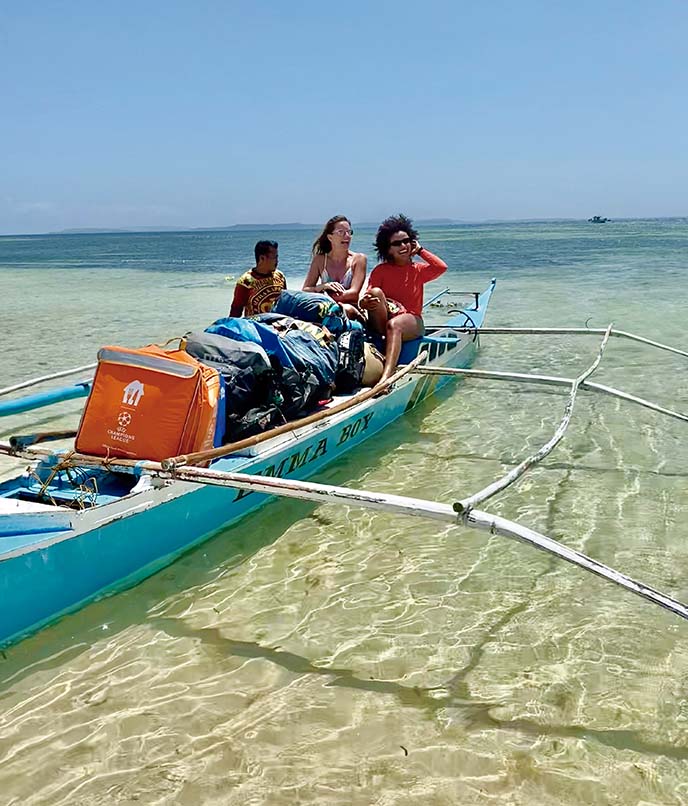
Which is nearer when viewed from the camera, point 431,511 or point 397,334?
point 431,511

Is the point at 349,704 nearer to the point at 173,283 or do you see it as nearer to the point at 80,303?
the point at 80,303

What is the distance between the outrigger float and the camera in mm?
2869

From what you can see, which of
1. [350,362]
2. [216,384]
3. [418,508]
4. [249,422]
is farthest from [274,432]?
[350,362]

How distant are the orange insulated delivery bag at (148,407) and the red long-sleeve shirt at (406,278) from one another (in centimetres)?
299

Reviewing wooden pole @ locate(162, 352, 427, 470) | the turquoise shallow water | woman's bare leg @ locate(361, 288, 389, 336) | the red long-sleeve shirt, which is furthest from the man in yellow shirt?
the turquoise shallow water

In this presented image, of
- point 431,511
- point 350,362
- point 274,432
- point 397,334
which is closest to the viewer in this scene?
point 431,511

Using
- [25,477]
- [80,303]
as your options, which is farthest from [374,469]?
[80,303]

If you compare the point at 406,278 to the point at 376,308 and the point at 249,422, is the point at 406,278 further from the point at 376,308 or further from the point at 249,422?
the point at 249,422

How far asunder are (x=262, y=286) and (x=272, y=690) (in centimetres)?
387

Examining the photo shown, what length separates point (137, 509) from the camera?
335 cm

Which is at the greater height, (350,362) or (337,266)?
(337,266)

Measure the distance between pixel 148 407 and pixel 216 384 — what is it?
0.38m

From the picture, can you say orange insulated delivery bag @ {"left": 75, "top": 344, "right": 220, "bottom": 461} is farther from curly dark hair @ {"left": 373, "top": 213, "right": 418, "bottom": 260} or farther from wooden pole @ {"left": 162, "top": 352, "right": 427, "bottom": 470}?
curly dark hair @ {"left": 373, "top": 213, "right": 418, "bottom": 260}

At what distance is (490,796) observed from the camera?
93.6 inches
